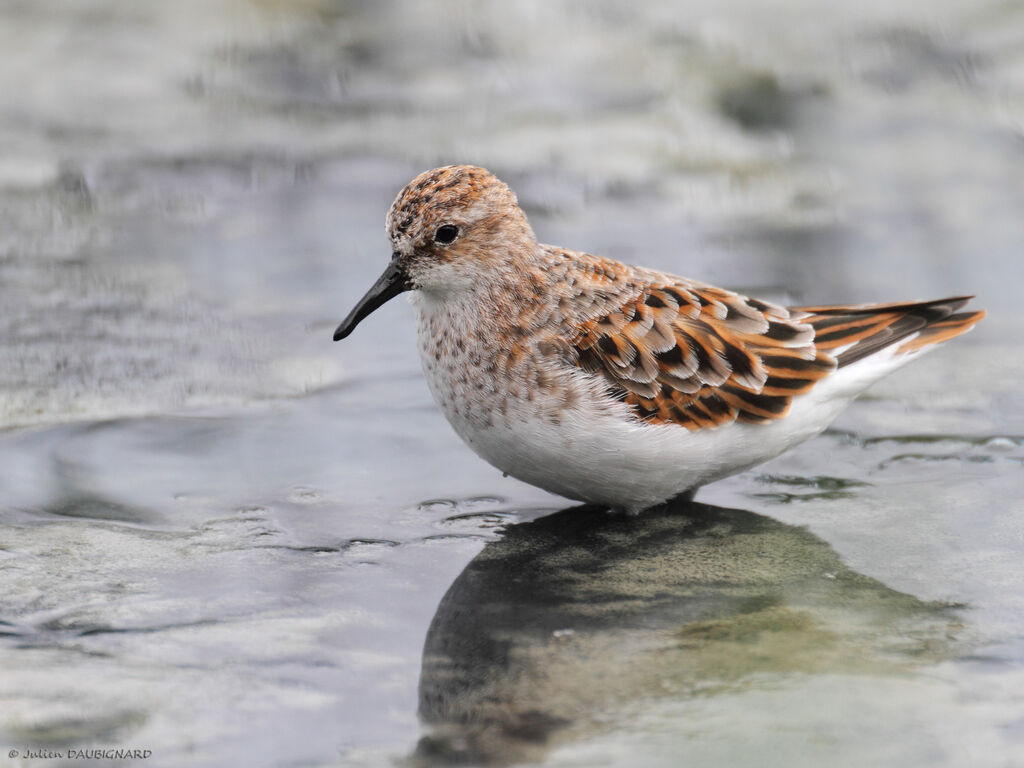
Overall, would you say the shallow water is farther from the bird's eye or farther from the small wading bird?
the bird's eye

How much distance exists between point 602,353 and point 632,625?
1611 mm

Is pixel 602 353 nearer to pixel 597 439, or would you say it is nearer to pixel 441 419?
pixel 597 439

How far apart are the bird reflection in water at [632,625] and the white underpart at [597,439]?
29 centimetres

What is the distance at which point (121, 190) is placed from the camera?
11.8m

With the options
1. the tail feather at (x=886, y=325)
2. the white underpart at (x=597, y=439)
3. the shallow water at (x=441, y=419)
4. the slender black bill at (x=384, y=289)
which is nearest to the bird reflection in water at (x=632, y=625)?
the shallow water at (x=441, y=419)

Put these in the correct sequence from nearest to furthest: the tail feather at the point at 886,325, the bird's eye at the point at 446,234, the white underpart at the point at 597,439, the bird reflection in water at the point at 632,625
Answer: the bird reflection in water at the point at 632,625 → the white underpart at the point at 597,439 → the bird's eye at the point at 446,234 → the tail feather at the point at 886,325

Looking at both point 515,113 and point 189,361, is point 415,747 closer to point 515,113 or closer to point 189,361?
→ point 189,361

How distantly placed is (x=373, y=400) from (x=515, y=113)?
552 cm

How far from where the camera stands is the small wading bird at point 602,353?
6.94 metres

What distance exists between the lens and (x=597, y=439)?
6.86 m

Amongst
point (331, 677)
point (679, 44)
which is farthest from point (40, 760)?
point (679, 44)

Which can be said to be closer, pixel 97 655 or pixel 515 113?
pixel 97 655

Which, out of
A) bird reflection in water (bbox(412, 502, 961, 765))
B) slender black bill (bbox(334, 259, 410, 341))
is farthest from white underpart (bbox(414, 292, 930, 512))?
bird reflection in water (bbox(412, 502, 961, 765))

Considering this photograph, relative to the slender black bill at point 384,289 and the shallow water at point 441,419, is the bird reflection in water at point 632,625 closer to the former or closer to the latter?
the shallow water at point 441,419
